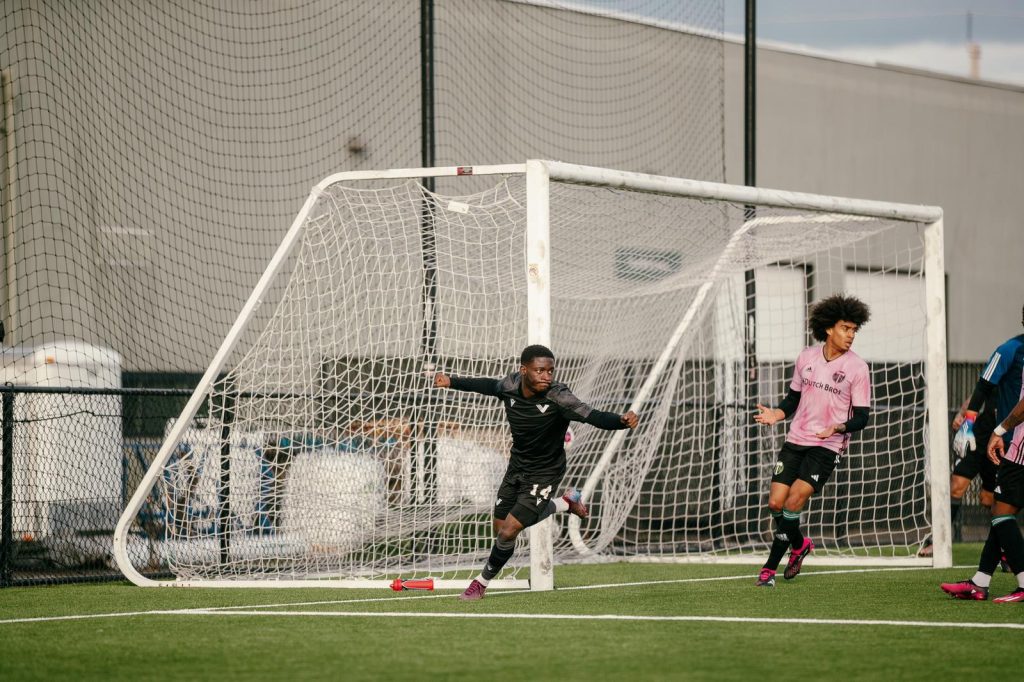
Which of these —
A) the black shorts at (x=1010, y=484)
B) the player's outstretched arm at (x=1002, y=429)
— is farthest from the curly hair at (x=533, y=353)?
the black shorts at (x=1010, y=484)

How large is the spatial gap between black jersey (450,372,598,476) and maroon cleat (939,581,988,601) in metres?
2.48

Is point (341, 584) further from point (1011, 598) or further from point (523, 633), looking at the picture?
point (1011, 598)

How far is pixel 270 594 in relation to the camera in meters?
9.20

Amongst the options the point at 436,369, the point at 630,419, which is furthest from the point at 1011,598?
the point at 436,369

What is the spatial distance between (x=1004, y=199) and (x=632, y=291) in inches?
580

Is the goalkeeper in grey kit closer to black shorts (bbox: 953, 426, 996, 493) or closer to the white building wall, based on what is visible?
black shorts (bbox: 953, 426, 996, 493)

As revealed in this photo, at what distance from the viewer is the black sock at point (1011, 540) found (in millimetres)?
8172

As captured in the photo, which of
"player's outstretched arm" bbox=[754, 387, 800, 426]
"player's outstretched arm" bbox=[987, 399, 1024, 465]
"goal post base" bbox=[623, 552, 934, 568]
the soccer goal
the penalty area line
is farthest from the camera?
"goal post base" bbox=[623, 552, 934, 568]

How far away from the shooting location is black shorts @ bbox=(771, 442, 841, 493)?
9414 mm

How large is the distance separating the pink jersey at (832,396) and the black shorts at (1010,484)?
1.29 m

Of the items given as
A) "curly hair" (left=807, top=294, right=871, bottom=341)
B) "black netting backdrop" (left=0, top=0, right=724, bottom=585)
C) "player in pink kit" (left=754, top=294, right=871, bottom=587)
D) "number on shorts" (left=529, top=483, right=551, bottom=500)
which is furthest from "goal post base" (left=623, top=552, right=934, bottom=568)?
"black netting backdrop" (left=0, top=0, right=724, bottom=585)

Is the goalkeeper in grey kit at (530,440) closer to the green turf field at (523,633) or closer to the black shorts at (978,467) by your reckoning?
the green turf field at (523,633)

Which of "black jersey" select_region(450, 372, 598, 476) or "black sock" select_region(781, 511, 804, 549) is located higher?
"black jersey" select_region(450, 372, 598, 476)

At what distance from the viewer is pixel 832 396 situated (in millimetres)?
9484
